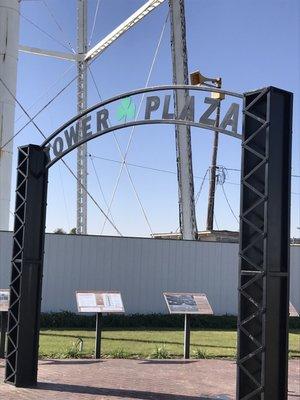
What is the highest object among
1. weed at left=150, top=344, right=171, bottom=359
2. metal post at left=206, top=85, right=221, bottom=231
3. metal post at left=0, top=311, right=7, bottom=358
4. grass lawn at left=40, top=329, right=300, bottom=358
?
metal post at left=206, top=85, right=221, bottom=231

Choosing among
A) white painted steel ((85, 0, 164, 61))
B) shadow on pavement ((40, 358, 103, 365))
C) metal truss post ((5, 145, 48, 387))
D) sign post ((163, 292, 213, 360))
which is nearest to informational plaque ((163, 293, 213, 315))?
sign post ((163, 292, 213, 360))

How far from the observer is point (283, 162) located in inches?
267

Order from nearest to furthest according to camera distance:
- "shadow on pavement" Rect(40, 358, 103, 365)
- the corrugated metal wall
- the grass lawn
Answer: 1. "shadow on pavement" Rect(40, 358, 103, 365)
2. the grass lawn
3. the corrugated metal wall

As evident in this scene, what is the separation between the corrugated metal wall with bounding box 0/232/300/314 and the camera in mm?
19562

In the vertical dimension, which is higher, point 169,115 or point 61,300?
point 169,115

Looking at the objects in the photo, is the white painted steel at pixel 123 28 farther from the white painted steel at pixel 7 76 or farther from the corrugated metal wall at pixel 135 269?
the corrugated metal wall at pixel 135 269

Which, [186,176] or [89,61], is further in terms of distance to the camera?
[89,61]

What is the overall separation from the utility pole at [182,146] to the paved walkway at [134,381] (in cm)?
1161

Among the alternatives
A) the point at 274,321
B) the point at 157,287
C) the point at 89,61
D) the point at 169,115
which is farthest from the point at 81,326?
the point at 89,61

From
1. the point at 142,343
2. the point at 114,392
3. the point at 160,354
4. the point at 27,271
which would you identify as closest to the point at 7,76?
the point at 142,343

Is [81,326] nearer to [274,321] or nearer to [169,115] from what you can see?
[169,115]

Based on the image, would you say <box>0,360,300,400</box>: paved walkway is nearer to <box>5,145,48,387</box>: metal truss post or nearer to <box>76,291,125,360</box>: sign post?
<box>5,145,48,387</box>: metal truss post

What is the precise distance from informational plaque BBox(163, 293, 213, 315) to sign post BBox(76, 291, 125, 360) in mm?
1118

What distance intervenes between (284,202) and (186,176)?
16.6 m
